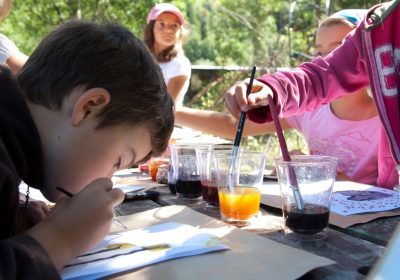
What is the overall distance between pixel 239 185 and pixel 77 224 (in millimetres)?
443

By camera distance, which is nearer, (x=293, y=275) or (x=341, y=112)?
(x=293, y=275)

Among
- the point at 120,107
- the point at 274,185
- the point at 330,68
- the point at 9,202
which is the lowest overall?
the point at 274,185

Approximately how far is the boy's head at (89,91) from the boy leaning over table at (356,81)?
32cm

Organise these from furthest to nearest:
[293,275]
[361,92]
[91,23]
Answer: [361,92] < [91,23] < [293,275]

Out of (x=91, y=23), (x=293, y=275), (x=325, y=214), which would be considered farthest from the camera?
(x=91, y=23)

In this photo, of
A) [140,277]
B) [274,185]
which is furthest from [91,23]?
[274,185]

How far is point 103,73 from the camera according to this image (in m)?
0.98

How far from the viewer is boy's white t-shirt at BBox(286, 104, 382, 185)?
1.84 m

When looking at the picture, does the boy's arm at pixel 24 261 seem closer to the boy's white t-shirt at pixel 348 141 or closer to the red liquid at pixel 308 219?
the red liquid at pixel 308 219

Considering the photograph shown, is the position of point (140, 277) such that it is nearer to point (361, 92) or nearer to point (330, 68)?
point (330, 68)

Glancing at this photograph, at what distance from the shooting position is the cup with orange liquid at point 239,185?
41.9 inches

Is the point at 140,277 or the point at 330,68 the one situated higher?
the point at 330,68

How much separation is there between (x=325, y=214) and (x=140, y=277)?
1.41ft

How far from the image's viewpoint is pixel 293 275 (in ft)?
2.37
